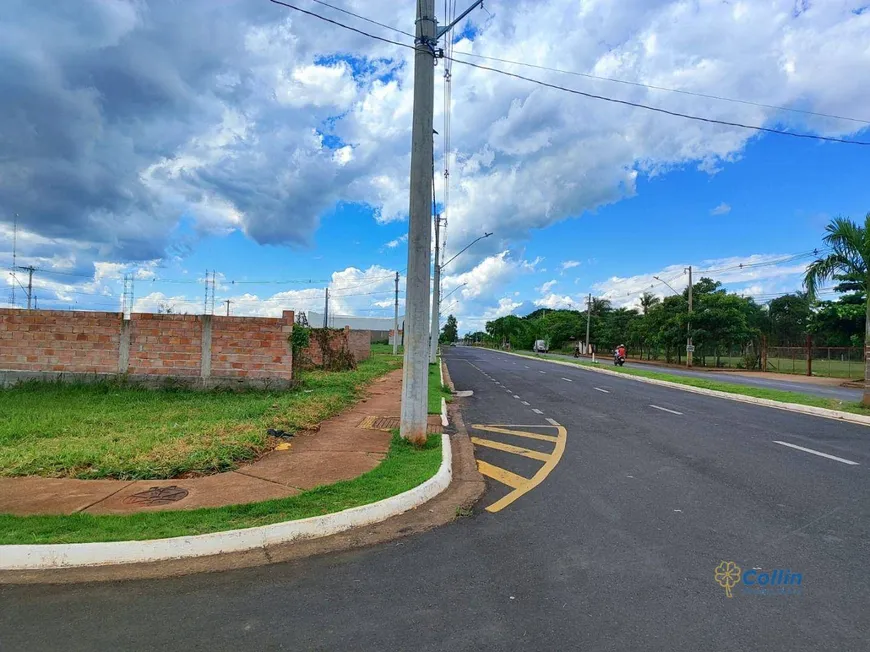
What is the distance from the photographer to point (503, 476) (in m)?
7.11

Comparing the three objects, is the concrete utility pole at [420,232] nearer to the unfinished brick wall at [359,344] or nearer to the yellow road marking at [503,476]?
the yellow road marking at [503,476]

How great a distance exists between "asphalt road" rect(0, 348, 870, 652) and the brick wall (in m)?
9.29

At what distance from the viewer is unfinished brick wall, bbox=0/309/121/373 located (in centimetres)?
1292

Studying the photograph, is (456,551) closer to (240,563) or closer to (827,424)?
(240,563)

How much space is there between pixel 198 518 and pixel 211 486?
121 cm

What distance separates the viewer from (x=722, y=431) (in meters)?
10.8

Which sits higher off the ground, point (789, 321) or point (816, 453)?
point (789, 321)

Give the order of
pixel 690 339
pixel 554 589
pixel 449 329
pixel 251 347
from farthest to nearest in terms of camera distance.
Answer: pixel 449 329
pixel 690 339
pixel 251 347
pixel 554 589

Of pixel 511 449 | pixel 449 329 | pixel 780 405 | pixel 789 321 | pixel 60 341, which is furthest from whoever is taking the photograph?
pixel 449 329

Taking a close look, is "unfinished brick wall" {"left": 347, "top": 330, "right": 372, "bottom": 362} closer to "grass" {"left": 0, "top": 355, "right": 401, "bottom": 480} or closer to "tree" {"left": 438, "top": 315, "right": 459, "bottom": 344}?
"grass" {"left": 0, "top": 355, "right": 401, "bottom": 480}

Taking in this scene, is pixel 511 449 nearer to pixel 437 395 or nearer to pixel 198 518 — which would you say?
pixel 198 518

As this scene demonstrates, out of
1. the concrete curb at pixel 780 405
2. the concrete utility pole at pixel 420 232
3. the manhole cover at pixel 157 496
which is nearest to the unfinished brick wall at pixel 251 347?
the concrete utility pole at pixel 420 232

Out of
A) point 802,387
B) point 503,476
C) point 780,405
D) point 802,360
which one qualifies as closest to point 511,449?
point 503,476

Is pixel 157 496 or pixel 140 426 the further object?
pixel 140 426
